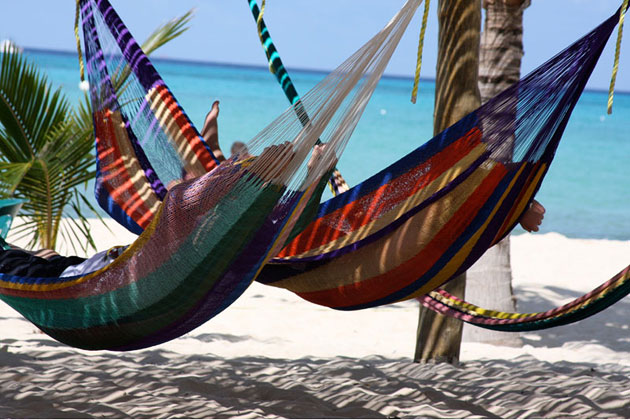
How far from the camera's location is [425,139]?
1833cm

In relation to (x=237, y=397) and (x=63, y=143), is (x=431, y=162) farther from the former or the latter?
(x=63, y=143)

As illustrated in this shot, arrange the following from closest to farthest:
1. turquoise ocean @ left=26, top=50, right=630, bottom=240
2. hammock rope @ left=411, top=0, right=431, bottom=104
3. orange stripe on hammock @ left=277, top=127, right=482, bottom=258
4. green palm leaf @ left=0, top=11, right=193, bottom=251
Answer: hammock rope @ left=411, top=0, right=431, bottom=104 → orange stripe on hammock @ left=277, top=127, right=482, bottom=258 → green palm leaf @ left=0, top=11, right=193, bottom=251 → turquoise ocean @ left=26, top=50, right=630, bottom=240

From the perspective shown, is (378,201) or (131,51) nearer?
(378,201)

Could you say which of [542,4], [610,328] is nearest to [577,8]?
[542,4]

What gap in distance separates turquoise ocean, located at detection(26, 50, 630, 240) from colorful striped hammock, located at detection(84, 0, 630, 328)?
6.82 ft

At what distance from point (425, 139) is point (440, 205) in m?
16.9

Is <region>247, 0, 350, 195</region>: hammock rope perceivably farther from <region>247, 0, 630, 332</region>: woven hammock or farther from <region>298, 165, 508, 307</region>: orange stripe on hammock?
<region>298, 165, 508, 307</region>: orange stripe on hammock

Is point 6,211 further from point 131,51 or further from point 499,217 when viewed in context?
point 499,217

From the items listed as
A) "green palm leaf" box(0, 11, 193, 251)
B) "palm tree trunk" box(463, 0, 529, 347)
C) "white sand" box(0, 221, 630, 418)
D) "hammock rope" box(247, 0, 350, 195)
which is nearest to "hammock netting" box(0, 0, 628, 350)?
"white sand" box(0, 221, 630, 418)

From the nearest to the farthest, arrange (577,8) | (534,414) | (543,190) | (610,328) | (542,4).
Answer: (534,414)
(610,328)
(543,190)
(542,4)
(577,8)

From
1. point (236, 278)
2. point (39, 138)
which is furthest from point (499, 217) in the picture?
point (39, 138)

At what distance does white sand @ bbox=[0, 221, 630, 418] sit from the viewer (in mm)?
1977

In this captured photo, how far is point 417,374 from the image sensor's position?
2377 mm

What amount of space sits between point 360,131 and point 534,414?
56.1ft
